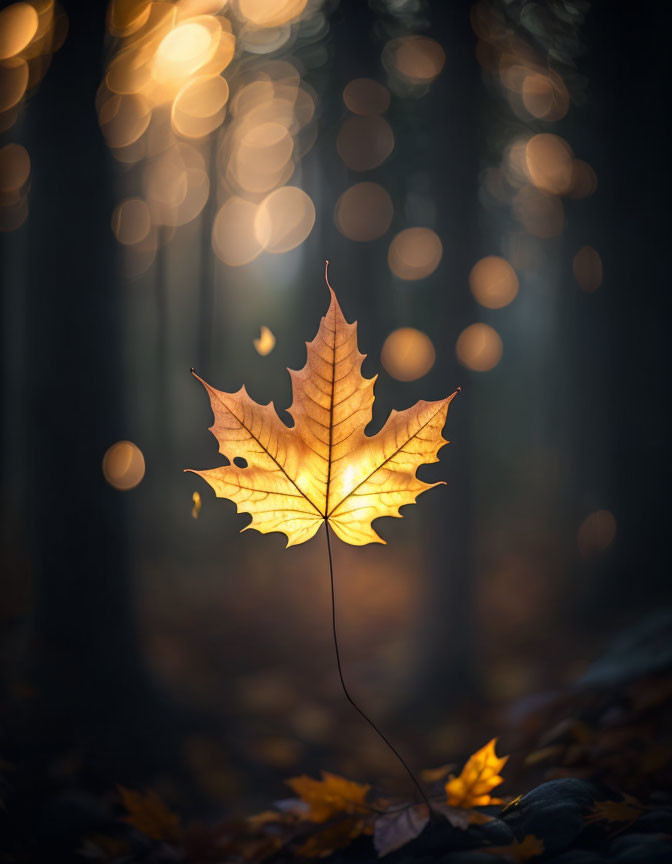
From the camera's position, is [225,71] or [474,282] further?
[225,71]

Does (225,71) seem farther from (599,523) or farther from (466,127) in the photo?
(599,523)

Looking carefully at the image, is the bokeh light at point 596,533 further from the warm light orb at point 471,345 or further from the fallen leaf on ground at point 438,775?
the fallen leaf on ground at point 438,775

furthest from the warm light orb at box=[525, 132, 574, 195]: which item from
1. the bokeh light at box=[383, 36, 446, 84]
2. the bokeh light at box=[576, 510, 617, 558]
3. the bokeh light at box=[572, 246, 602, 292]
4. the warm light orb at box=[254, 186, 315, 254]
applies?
the bokeh light at box=[576, 510, 617, 558]

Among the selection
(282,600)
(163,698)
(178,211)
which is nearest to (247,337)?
(178,211)

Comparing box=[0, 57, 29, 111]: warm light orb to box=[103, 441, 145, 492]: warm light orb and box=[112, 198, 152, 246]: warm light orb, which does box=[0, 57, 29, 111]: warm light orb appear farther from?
box=[103, 441, 145, 492]: warm light orb

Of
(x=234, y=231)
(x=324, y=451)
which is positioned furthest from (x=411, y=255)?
(x=324, y=451)

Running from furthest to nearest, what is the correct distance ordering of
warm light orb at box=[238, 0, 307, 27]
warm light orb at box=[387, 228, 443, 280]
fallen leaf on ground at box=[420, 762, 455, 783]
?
warm light orb at box=[387, 228, 443, 280] → warm light orb at box=[238, 0, 307, 27] → fallen leaf on ground at box=[420, 762, 455, 783]
